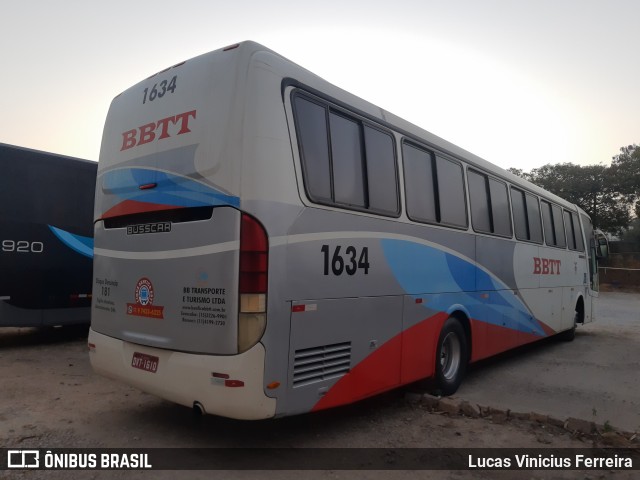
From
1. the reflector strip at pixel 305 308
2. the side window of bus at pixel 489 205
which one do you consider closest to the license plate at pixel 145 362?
the reflector strip at pixel 305 308

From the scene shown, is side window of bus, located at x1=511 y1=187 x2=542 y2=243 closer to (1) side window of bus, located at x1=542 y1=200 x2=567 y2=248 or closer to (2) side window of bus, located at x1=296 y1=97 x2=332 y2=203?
(1) side window of bus, located at x1=542 y1=200 x2=567 y2=248

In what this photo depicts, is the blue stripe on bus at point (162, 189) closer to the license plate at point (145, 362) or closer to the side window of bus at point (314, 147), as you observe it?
the side window of bus at point (314, 147)

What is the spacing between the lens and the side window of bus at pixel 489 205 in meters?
7.53

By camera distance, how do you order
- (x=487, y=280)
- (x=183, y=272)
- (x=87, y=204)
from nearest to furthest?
(x=183, y=272) → (x=487, y=280) → (x=87, y=204)

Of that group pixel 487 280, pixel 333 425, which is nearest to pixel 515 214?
pixel 487 280

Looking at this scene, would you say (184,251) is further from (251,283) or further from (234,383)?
(234,383)

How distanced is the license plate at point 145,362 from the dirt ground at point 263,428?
0.71 meters

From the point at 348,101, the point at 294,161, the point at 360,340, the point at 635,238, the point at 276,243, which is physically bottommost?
the point at 360,340

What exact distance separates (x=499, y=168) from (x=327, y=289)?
5.22m

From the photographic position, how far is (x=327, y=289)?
4.67 metres

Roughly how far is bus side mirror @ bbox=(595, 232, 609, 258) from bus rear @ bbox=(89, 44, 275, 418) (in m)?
12.7

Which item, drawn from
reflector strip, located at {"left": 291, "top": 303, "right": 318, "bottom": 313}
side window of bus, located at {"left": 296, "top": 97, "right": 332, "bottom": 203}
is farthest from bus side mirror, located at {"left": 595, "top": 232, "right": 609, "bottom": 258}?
reflector strip, located at {"left": 291, "top": 303, "right": 318, "bottom": 313}

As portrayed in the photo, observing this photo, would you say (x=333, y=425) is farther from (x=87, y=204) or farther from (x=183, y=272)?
(x=87, y=204)

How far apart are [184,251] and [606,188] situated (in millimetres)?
46928
